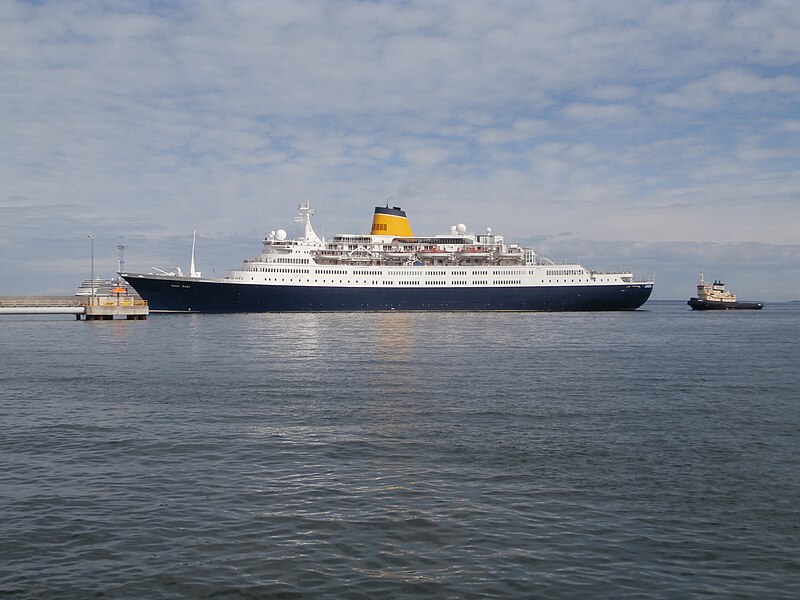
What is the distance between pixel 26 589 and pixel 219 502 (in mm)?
3338

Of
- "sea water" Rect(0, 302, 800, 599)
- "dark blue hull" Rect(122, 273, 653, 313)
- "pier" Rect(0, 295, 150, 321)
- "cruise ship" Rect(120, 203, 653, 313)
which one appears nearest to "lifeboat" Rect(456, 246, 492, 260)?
"cruise ship" Rect(120, 203, 653, 313)

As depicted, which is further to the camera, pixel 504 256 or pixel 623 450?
pixel 504 256

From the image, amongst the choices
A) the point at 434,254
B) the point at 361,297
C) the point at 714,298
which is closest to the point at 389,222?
the point at 434,254

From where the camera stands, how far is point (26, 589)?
7824 mm

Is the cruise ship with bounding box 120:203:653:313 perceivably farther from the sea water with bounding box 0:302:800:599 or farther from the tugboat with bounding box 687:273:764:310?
the sea water with bounding box 0:302:800:599

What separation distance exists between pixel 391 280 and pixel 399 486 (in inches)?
2711

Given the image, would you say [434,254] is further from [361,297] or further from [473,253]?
[361,297]

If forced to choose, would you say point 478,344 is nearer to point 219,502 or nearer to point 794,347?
point 794,347

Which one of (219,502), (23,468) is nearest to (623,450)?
(219,502)

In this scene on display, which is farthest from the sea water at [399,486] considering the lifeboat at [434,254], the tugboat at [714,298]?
the tugboat at [714,298]

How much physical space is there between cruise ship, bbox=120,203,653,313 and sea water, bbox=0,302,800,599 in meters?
50.6

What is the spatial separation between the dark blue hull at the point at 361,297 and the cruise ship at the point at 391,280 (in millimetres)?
115

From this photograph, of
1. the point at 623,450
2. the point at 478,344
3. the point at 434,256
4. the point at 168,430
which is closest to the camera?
the point at 623,450

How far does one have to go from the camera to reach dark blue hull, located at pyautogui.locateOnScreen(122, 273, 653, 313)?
74.5m
